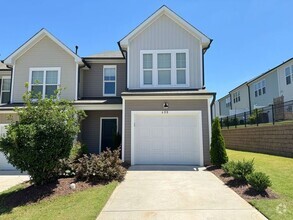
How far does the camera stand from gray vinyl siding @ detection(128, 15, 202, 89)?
14.3 metres

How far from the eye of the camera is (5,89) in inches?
686

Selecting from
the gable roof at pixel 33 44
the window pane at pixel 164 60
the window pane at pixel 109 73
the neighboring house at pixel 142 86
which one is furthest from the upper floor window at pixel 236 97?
the gable roof at pixel 33 44

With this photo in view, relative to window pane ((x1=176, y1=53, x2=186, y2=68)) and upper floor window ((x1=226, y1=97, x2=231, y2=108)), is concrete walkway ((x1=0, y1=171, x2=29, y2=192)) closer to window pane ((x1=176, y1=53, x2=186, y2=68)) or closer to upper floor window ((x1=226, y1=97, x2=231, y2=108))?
window pane ((x1=176, y1=53, x2=186, y2=68))

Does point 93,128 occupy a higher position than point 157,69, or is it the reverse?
point 157,69

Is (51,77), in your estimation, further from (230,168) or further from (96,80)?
(230,168)

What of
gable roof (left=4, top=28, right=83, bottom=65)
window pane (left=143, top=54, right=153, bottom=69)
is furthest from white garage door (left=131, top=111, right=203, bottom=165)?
gable roof (left=4, top=28, right=83, bottom=65)

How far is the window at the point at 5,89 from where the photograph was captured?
17.2m

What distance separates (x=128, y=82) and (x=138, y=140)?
Result: 360 cm

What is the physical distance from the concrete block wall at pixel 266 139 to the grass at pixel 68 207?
10.3 metres

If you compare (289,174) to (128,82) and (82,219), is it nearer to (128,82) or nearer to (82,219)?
(82,219)

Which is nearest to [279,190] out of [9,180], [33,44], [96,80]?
[9,180]

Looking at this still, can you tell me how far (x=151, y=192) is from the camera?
7.65m

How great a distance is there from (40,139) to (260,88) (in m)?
28.2

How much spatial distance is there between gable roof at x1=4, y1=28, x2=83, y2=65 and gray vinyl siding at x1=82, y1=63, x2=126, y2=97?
1.67 m
